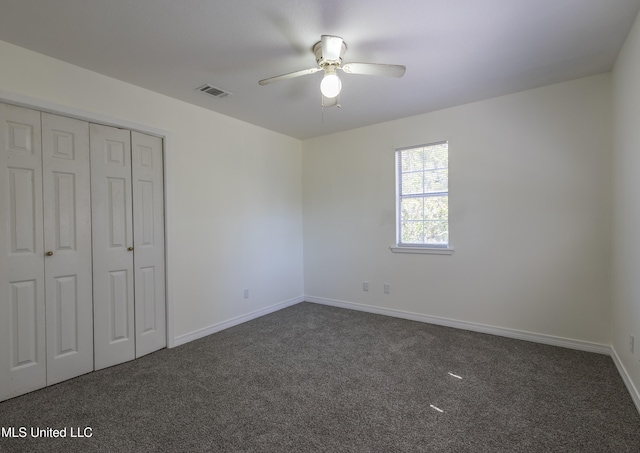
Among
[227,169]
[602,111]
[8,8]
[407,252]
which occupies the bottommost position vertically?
[407,252]

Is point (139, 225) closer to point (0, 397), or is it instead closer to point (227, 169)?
point (227, 169)

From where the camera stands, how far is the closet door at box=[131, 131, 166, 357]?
2938mm

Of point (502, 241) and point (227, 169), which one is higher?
point (227, 169)

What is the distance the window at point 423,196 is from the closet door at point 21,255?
3.55 m

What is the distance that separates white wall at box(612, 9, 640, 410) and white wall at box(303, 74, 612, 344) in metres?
0.19

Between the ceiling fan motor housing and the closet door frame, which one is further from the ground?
the ceiling fan motor housing

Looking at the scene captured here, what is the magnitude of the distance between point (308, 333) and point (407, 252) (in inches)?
62.0

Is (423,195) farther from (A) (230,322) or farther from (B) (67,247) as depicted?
(B) (67,247)

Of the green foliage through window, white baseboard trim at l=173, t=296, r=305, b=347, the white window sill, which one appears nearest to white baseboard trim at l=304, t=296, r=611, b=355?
white baseboard trim at l=173, t=296, r=305, b=347

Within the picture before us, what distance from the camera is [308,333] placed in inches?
137

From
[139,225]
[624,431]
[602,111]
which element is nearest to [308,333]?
[139,225]

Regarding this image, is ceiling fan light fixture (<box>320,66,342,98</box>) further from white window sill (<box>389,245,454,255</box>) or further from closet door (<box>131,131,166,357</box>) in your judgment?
white window sill (<box>389,245,454,255</box>)

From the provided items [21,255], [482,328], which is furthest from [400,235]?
[21,255]

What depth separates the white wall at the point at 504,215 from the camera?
113 inches
